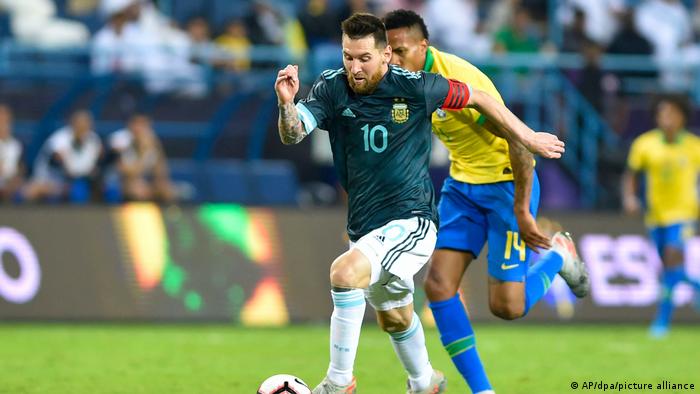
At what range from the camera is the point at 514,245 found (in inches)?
328

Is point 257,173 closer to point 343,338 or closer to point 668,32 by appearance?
point 668,32

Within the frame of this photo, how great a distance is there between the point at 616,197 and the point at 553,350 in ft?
18.4

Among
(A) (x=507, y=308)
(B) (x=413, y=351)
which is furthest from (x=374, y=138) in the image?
(A) (x=507, y=308)

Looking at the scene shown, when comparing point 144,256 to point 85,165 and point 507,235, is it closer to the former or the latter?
point 85,165

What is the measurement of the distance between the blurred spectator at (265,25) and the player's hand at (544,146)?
1042cm

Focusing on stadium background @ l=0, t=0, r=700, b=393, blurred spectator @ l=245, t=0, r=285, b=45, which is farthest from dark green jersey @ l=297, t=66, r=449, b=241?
blurred spectator @ l=245, t=0, r=285, b=45

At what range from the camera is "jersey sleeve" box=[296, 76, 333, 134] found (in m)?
7.12

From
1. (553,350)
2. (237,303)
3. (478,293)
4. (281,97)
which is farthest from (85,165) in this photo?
(281,97)

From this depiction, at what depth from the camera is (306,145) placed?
16438 mm

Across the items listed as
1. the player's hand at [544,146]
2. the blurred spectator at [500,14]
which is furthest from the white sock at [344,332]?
the blurred spectator at [500,14]

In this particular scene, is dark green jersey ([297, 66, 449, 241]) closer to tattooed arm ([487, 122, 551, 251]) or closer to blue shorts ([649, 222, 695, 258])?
tattooed arm ([487, 122, 551, 251])

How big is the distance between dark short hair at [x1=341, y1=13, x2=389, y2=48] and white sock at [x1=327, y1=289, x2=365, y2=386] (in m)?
1.45

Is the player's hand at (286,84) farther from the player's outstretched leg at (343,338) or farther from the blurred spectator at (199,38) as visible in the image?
the blurred spectator at (199,38)

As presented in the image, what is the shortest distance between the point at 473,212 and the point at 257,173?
7.39m
